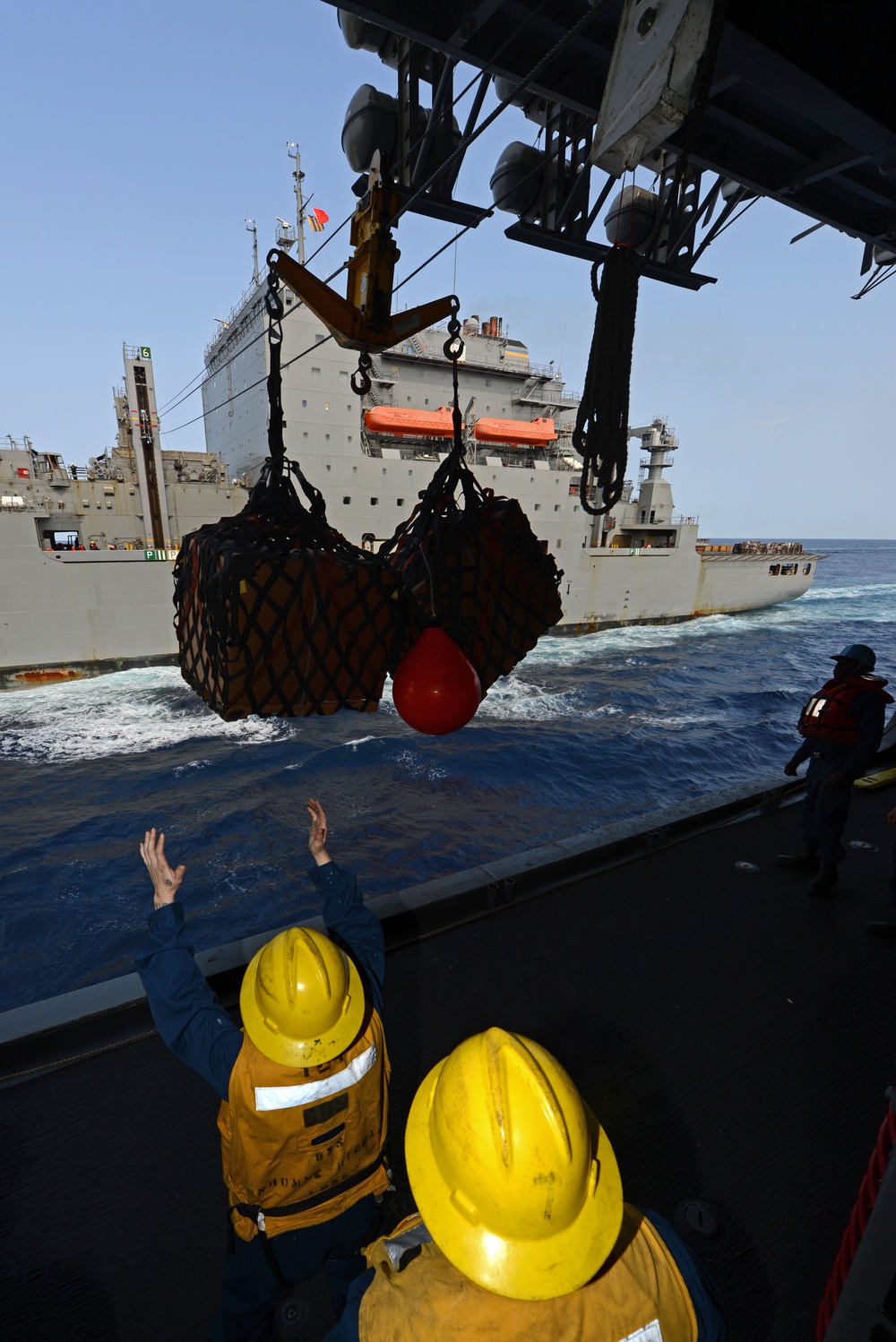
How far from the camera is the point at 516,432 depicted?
22.3m

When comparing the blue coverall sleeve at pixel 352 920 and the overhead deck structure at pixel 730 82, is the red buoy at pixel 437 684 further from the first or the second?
the overhead deck structure at pixel 730 82

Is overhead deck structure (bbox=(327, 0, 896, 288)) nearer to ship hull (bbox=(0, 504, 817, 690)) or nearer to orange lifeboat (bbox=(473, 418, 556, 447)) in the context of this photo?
ship hull (bbox=(0, 504, 817, 690))

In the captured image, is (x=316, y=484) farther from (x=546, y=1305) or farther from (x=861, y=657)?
(x=546, y=1305)

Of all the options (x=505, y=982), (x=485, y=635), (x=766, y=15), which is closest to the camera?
(x=766, y=15)

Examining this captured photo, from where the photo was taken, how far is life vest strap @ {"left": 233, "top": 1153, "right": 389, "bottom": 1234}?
1.60m

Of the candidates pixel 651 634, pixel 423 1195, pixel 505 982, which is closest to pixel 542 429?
pixel 651 634

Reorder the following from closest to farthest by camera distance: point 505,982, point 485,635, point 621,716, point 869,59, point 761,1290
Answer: point 761,1290, point 869,59, point 485,635, point 505,982, point 621,716

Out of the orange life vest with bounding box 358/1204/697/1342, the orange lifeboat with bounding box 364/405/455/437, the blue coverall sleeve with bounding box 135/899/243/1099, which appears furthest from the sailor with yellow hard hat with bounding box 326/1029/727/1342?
the orange lifeboat with bounding box 364/405/455/437

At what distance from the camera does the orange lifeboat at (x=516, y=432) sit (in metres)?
21.9

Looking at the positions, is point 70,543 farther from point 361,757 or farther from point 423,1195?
point 423,1195

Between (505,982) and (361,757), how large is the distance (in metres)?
9.91

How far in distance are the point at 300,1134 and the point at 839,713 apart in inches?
154

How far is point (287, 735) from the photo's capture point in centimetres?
1438

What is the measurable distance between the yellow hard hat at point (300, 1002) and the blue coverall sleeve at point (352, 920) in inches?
15.9
